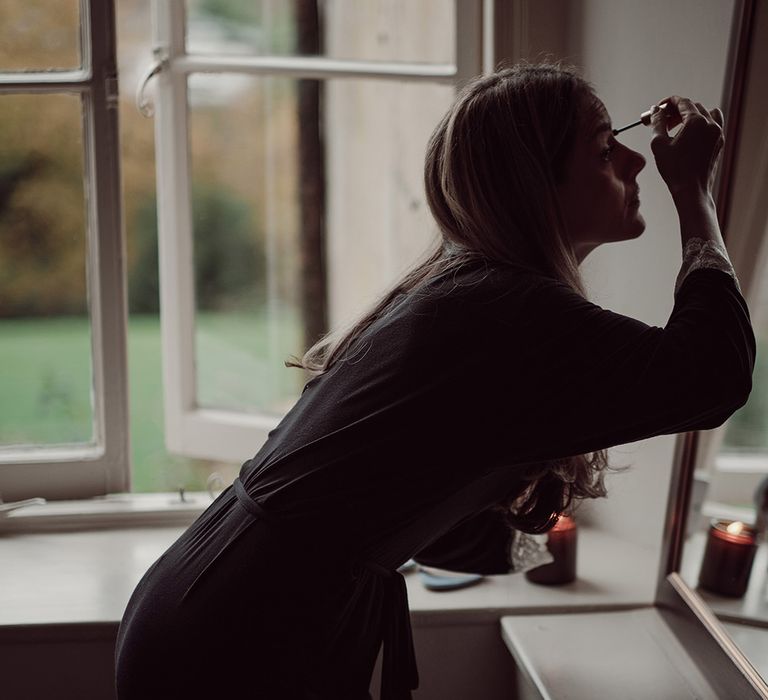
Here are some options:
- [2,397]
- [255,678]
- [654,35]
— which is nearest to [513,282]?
[255,678]

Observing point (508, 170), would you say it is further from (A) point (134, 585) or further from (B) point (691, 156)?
(A) point (134, 585)

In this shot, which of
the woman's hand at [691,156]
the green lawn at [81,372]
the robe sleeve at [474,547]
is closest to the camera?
the woman's hand at [691,156]

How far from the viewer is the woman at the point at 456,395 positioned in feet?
2.89

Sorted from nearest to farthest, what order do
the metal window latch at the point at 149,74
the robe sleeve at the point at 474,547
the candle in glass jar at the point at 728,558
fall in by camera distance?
the candle in glass jar at the point at 728,558 < the robe sleeve at the point at 474,547 < the metal window latch at the point at 149,74

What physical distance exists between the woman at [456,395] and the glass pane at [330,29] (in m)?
0.76

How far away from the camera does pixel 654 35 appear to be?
1454mm

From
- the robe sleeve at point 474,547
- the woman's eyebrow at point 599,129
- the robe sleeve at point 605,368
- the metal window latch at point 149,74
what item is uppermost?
the metal window latch at point 149,74

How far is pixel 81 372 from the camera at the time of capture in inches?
73.9

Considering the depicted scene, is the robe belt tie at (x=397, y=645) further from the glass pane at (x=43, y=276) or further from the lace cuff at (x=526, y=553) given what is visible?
the glass pane at (x=43, y=276)

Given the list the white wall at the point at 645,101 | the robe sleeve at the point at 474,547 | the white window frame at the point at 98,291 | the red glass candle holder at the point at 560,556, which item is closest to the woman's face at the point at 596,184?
the white wall at the point at 645,101

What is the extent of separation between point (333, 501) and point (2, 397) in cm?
115

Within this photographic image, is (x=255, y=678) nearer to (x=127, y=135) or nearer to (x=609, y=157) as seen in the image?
(x=609, y=157)

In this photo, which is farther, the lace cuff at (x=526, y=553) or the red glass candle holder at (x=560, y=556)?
the red glass candle holder at (x=560, y=556)

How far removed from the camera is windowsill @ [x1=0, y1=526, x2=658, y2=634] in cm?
146
